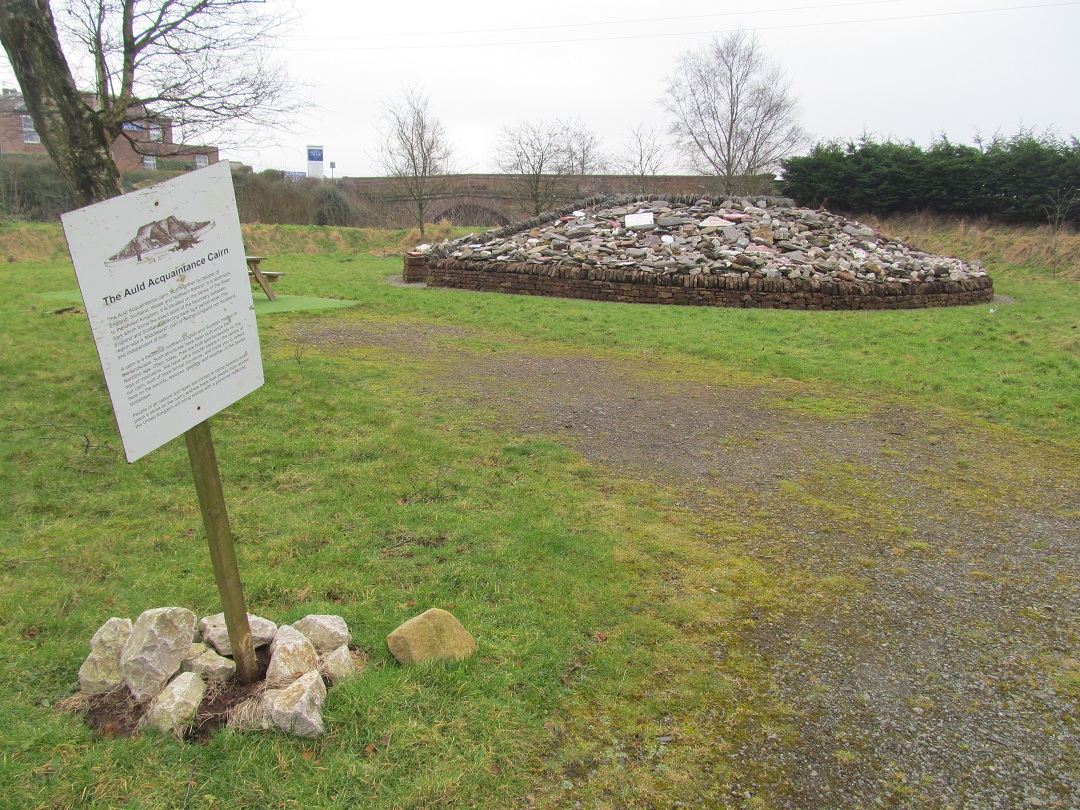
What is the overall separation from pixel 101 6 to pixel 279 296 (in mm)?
6349

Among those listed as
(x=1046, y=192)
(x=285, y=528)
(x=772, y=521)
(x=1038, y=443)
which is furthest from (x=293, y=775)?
(x=1046, y=192)

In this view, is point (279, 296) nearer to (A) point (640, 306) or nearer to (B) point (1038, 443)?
(A) point (640, 306)

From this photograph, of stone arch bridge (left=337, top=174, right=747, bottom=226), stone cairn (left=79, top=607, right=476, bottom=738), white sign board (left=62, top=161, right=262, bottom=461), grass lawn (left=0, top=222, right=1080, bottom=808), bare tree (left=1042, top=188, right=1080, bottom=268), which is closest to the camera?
white sign board (left=62, top=161, right=262, bottom=461)

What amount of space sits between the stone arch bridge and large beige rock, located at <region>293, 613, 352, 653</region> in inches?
1207

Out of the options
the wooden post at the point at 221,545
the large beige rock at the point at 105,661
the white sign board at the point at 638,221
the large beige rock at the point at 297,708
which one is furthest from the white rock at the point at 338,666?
the white sign board at the point at 638,221

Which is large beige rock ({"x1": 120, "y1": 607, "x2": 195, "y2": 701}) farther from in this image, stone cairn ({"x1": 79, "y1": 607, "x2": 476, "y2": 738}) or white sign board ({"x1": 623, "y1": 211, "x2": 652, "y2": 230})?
white sign board ({"x1": 623, "y1": 211, "x2": 652, "y2": 230})

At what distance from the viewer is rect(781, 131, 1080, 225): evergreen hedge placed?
74.9 ft

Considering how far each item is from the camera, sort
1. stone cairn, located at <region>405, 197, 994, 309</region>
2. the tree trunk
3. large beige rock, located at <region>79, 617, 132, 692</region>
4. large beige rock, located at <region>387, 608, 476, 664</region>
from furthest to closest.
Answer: stone cairn, located at <region>405, 197, 994, 309</region>, the tree trunk, large beige rock, located at <region>387, 608, 476, 664</region>, large beige rock, located at <region>79, 617, 132, 692</region>

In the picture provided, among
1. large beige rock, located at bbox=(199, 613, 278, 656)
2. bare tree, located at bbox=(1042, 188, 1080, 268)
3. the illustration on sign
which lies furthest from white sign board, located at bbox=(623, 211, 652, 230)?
the illustration on sign

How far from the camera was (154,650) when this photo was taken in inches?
96.7

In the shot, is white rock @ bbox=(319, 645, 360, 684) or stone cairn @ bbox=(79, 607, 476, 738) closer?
stone cairn @ bbox=(79, 607, 476, 738)

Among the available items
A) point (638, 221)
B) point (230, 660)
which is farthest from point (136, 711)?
point (638, 221)

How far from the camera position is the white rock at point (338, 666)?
8.56 ft

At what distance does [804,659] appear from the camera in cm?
302
